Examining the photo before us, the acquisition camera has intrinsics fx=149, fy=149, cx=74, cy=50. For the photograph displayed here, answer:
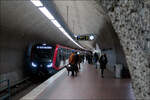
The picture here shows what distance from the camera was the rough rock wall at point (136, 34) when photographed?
1.51 m

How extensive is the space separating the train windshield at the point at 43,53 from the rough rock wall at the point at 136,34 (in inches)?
419

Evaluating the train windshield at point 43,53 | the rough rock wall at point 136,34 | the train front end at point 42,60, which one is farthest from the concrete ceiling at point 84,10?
the rough rock wall at point 136,34

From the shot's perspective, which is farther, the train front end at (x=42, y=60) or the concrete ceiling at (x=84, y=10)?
the train front end at (x=42, y=60)

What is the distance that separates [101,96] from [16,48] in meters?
8.74

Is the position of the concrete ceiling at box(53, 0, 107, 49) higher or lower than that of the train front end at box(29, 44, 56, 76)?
higher

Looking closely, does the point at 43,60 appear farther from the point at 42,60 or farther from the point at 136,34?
the point at 136,34

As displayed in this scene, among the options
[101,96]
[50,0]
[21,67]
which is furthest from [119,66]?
[21,67]

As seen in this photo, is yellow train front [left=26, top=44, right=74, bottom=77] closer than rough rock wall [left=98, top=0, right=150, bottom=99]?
No

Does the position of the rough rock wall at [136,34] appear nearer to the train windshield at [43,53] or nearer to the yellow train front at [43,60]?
the yellow train front at [43,60]

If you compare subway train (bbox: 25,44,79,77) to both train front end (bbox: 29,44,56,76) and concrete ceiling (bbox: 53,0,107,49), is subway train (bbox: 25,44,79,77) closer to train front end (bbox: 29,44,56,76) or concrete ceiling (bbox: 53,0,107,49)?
train front end (bbox: 29,44,56,76)

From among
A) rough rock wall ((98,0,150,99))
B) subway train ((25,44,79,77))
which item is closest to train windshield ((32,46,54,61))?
subway train ((25,44,79,77))

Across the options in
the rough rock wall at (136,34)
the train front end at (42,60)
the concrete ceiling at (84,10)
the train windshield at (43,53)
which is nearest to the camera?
the rough rock wall at (136,34)

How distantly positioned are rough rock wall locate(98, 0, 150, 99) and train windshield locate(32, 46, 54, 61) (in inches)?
419

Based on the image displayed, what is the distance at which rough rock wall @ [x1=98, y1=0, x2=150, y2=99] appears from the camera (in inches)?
59.3
